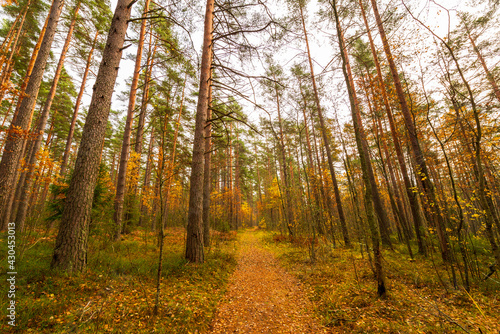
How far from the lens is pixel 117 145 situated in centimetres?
2275

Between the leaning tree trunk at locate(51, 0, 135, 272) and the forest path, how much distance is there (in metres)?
2.95

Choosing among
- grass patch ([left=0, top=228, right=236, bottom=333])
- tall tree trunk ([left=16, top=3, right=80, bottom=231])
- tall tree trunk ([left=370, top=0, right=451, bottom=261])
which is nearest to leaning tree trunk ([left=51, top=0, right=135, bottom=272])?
grass patch ([left=0, top=228, right=236, bottom=333])

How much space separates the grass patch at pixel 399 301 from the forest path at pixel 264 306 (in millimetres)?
307

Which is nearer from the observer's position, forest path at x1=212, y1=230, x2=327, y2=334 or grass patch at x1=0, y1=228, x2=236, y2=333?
grass patch at x1=0, y1=228, x2=236, y2=333

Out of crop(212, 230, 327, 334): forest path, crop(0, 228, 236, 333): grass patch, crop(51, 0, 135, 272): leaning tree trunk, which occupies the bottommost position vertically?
crop(212, 230, 327, 334): forest path

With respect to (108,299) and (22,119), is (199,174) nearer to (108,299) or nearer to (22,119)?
(108,299)

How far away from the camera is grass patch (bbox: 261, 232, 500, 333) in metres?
2.73

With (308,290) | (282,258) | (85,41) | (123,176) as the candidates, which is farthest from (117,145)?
(308,290)

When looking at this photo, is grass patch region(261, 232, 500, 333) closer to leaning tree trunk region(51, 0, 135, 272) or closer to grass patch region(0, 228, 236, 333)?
grass patch region(0, 228, 236, 333)

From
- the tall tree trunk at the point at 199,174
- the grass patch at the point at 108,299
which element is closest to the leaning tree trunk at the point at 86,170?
the grass patch at the point at 108,299

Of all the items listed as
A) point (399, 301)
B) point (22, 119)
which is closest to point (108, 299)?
point (399, 301)

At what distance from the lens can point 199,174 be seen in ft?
17.5

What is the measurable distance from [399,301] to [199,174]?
538 centimetres

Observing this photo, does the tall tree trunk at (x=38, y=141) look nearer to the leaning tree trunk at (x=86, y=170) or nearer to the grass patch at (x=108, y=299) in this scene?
the leaning tree trunk at (x=86, y=170)
